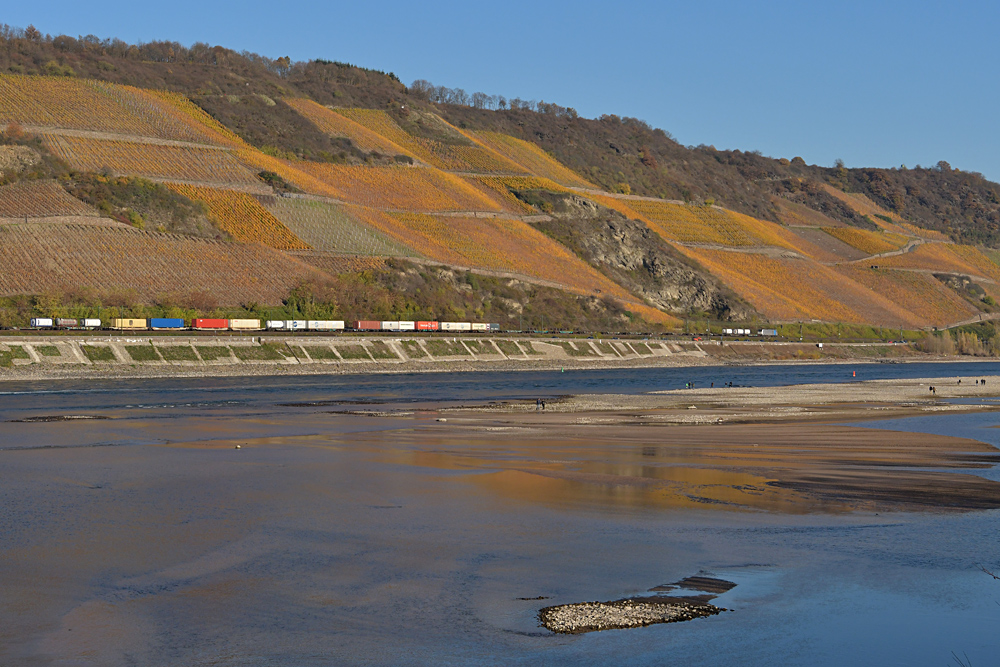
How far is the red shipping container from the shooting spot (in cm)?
11256

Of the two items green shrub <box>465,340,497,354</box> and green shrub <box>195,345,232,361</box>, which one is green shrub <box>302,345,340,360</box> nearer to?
green shrub <box>195,345,232,361</box>

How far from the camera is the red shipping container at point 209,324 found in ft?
369

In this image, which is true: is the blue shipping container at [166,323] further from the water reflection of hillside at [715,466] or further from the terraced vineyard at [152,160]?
the water reflection of hillside at [715,466]

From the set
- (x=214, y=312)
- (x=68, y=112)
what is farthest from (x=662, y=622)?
(x=68, y=112)

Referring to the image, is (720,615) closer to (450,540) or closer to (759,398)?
(450,540)

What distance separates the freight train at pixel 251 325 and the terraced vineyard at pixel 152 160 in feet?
171

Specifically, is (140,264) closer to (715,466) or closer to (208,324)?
(208,324)

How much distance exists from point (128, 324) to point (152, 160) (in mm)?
67023

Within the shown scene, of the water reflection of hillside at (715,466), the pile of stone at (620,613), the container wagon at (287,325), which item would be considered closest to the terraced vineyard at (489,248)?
the container wagon at (287,325)

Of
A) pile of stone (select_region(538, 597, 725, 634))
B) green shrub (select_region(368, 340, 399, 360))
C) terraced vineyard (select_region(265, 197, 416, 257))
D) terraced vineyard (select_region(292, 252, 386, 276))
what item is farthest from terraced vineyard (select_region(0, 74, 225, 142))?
pile of stone (select_region(538, 597, 725, 634))

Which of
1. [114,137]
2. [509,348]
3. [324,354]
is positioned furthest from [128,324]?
[114,137]

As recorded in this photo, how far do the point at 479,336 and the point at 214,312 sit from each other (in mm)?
36048

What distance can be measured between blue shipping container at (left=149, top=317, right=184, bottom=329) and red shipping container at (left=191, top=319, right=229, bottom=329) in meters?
1.53

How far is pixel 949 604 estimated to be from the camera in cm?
1728
